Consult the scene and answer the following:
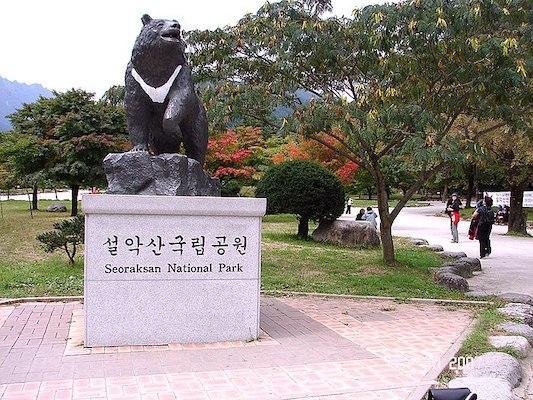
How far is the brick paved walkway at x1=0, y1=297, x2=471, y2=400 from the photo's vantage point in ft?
14.0

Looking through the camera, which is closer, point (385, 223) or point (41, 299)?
point (41, 299)

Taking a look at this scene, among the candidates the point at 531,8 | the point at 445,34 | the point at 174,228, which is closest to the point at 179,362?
the point at 174,228

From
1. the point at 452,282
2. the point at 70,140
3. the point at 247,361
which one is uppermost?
the point at 70,140

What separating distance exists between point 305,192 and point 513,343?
10.3 m

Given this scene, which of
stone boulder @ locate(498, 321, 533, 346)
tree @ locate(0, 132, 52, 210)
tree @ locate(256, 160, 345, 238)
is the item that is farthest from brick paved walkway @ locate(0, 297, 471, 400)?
tree @ locate(0, 132, 52, 210)

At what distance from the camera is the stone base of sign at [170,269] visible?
5.31 m

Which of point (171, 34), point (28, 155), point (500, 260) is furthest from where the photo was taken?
point (28, 155)

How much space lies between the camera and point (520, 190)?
21641 mm

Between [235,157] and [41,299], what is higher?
[235,157]

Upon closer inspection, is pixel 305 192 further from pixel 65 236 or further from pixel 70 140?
pixel 70 140

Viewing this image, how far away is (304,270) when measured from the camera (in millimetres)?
10906

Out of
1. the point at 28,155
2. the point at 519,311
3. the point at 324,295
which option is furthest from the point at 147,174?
the point at 28,155

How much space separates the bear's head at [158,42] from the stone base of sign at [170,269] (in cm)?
139

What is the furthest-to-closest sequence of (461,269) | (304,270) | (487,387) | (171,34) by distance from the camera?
(461,269)
(304,270)
(171,34)
(487,387)
